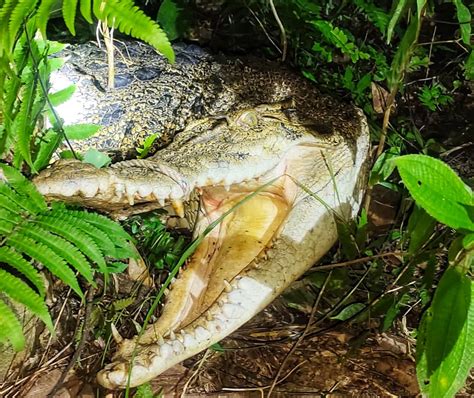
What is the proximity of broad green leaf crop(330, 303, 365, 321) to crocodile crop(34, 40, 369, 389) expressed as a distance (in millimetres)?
229

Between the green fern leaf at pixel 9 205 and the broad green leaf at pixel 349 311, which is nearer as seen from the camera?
the green fern leaf at pixel 9 205

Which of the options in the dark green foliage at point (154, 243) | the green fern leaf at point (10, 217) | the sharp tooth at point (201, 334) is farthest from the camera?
the dark green foliage at point (154, 243)

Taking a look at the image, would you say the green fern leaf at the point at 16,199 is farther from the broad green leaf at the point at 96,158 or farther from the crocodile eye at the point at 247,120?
the crocodile eye at the point at 247,120

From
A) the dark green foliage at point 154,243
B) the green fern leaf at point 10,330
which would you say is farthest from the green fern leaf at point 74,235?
the dark green foliage at point 154,243

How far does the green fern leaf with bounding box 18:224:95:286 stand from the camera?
1.86 m

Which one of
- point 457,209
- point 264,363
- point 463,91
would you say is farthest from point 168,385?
point 463,91

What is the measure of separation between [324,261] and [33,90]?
4.52ft

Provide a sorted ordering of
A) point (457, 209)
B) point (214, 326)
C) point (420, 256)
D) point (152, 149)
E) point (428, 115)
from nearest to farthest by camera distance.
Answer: point (457, 209) → point (214, 326) → point (420, 256) → point (152, 149) → point (428, 115)

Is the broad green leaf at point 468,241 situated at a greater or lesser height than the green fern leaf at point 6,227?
greater

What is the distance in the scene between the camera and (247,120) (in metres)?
2.36

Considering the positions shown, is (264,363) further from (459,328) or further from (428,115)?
(428,115)

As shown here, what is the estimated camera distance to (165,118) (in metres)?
2.85

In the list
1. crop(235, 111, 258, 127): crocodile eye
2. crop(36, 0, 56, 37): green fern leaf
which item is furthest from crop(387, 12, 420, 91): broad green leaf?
crop(36, 0, 56, 37): green fern leaf

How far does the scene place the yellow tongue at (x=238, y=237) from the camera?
2.42 meters
